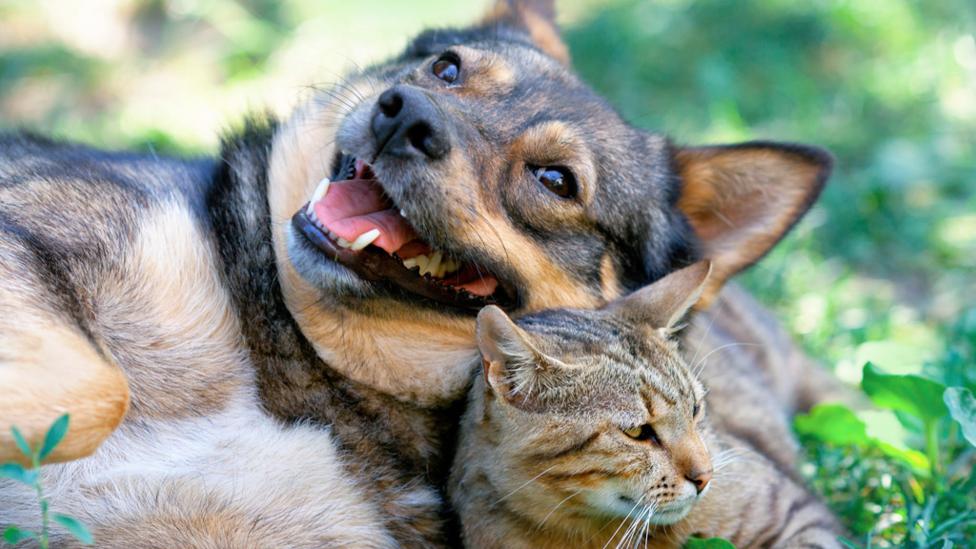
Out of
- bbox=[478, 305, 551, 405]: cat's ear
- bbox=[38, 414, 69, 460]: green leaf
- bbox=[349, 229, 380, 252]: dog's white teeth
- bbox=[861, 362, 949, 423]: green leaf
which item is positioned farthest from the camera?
bbox=[861, 362, 949, 423]: green leaf

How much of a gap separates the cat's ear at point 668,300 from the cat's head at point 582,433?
310mm

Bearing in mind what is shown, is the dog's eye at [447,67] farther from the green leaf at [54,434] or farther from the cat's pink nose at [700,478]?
the green leaf at [54,434]

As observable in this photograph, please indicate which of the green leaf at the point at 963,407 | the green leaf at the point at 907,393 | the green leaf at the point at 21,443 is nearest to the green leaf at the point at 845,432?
the green leaf at the point at 907,393

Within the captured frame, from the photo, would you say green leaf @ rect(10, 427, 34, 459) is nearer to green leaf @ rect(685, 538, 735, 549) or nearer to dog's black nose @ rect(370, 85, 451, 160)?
dog's black nose @ rect(370, 85, 451, 160)

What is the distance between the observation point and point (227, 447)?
3.57 metres

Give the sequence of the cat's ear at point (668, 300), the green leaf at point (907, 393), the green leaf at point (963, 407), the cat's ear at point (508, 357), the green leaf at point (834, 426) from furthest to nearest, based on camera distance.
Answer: the green leaf at point (834, 426), the green leaf at point (907, 393), the cat's ear at point (668, 300), the green leaf at point (963, 407), the cat's ear at point (508, 357)

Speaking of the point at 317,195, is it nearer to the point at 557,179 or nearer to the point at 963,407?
the point at 557,179

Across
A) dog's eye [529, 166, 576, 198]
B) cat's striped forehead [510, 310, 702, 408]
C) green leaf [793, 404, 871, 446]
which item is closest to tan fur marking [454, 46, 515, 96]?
dog's eye [529, 166, 576, 198]

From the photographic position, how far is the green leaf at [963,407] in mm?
3518

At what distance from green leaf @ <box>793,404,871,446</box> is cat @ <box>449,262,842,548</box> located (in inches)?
38.4

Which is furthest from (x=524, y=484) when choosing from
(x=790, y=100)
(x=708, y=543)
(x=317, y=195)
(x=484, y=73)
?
(x=790, y=100)

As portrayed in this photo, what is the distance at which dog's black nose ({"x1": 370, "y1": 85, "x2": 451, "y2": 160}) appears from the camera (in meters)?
3.56

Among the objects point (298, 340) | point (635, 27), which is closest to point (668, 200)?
point (298, 340)

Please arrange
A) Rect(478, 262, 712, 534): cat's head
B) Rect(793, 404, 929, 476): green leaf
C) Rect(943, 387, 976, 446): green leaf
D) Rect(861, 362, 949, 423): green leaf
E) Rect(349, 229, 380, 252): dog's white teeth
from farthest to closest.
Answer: Rect(793, 404, 929, 476): green leaf → Rect(861, 362, 949, 423): green leaf → Rect(349, 229, 380, 252): dog's white teeth → Rect(943, 387, 976, 446): green leaf → Rect(478, 262, 712, 534): cat's head
